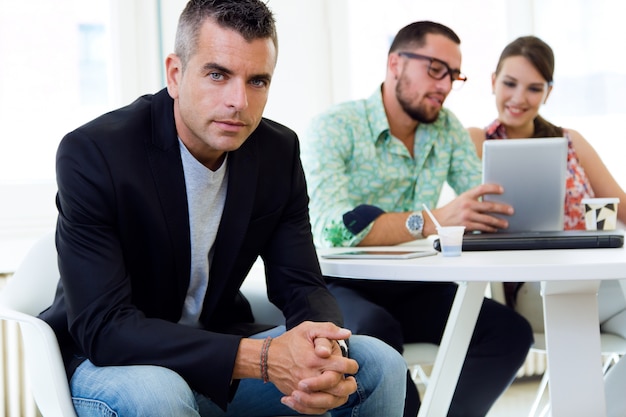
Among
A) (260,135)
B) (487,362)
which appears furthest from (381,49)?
(260,135)

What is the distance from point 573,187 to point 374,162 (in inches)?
36.1

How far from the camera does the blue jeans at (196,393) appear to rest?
1.34m

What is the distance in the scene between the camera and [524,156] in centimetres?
208

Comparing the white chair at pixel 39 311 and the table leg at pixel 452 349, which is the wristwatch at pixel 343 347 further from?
the table leg at pixel 452 349

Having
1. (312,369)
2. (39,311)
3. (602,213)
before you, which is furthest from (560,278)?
(39,311)

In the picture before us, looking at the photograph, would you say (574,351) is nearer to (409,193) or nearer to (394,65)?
(409,193)

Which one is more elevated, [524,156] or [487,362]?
[524,156]

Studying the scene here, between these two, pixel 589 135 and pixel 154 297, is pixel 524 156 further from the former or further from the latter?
pixel 589 135

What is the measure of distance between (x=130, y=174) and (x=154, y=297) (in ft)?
0.83

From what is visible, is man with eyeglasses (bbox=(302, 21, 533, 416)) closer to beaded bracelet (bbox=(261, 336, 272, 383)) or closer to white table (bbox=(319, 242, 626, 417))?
white table (bbox=(319, 242, 626, 417))

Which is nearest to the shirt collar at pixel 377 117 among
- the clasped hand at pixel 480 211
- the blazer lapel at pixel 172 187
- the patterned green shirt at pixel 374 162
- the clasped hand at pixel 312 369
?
the patterned green shirt at pixel 374 162

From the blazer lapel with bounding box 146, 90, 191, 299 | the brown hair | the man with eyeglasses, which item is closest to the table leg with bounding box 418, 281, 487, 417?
the man with eyeglasses

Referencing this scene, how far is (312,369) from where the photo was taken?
144 centimetres

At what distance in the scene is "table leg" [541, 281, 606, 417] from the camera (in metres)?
1.75
